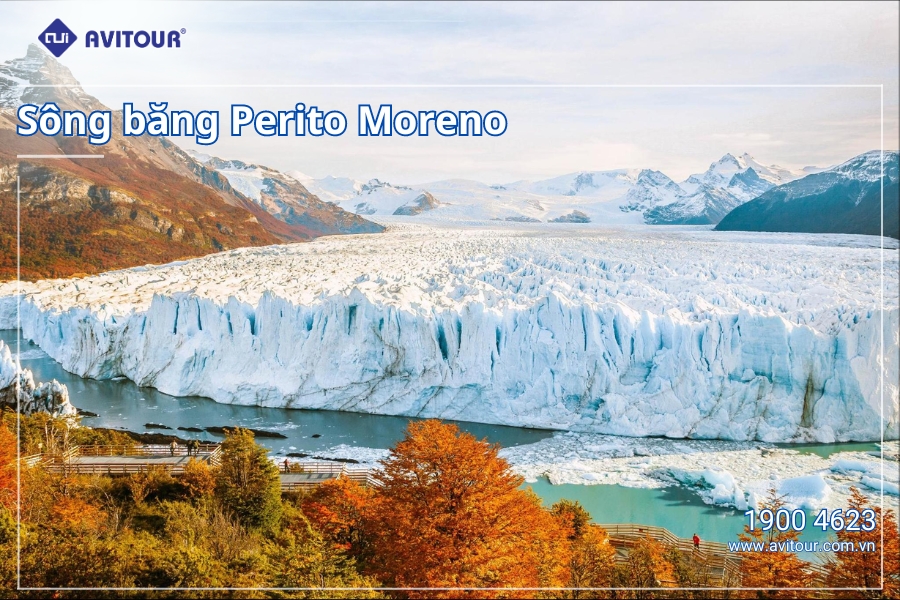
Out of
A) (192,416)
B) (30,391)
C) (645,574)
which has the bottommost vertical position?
(645,574)

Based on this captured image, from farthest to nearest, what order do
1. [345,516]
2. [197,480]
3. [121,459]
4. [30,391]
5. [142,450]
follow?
[30,391]
[142,450]
[121,459]
[197,480]
[345,516]

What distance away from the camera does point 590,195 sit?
7.71 metres

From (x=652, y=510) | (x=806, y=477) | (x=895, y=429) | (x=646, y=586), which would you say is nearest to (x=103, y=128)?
(x=646, y=586)

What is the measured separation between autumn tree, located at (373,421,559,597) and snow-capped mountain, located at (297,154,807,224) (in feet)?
9.15

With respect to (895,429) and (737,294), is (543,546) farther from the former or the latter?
(737,294)

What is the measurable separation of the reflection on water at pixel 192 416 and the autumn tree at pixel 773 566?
9.61 feet

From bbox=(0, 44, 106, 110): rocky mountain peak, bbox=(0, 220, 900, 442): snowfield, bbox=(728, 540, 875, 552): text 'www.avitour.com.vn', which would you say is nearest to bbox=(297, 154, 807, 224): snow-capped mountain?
bbox=(0, 220, 900, 442): snowfield

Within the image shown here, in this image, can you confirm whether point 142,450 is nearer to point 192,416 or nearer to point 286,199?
point 192,416

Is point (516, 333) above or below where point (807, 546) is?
above

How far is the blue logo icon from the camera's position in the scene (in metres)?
4.38

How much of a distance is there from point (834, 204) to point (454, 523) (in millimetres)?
5128

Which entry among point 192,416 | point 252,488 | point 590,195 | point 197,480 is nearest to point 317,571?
point 252,488

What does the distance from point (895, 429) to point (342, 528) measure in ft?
14.1

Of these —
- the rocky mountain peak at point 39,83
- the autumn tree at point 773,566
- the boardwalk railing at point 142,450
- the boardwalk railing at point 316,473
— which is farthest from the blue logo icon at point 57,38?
the autumn tree at point 773,566
